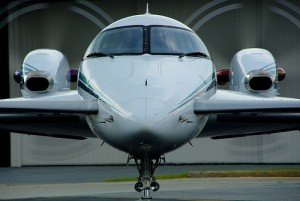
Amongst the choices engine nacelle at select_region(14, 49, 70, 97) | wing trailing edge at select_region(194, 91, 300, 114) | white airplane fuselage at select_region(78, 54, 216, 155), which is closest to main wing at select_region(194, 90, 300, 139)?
wing trailing edge at select_region(194, 91, 300, 114)

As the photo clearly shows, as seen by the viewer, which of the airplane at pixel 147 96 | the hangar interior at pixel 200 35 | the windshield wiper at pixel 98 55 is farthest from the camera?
the hangar interior at pixel 200 35

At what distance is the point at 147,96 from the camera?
27.0ft

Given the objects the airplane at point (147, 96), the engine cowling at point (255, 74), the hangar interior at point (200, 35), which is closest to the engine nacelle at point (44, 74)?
the airplane at point (147, 96)

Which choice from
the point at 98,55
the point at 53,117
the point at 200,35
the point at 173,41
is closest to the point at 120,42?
Answer: the point at 98,55

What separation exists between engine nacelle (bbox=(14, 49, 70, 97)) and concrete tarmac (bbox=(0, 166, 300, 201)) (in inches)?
88.0

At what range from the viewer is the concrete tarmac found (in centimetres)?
1402

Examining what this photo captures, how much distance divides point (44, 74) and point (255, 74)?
12.5 ft

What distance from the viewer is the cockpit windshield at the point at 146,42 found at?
10.2 metres

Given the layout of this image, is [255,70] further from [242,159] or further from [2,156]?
[2,156]

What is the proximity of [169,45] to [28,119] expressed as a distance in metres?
3.07

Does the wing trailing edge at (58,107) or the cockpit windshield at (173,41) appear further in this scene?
the cockpit windshield at (173,41)

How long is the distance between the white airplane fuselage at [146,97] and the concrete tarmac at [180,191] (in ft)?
14.2

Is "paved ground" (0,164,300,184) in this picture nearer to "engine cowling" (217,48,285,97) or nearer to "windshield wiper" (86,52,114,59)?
"engine cowling" (217,48,285,97)

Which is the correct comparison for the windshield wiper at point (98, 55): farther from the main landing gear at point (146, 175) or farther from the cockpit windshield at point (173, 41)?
the main landing gear at point (146, 175)
